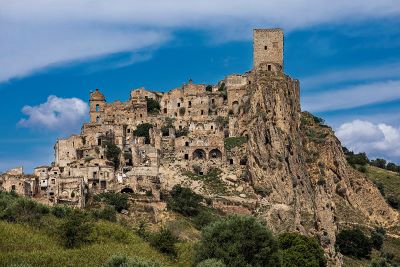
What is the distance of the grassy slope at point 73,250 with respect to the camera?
5516 centimetres

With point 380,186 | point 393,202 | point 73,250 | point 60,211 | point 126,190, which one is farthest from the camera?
point 380,186

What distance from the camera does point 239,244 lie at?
65938mm

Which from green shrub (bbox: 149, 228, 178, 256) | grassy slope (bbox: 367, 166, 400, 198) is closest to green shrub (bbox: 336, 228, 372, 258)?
grassy slope (bbox: 367, 166, 400, 198)

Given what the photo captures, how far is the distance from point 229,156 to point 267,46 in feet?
64.1

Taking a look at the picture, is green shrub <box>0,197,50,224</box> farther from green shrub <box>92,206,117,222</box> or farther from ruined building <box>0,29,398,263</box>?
ruined building <box>0,29,398,263</box>

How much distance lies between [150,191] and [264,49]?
31.4 meters

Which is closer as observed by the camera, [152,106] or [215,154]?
[215,154]

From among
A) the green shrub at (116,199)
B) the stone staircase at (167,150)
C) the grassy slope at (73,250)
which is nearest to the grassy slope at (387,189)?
the stone staircase at (167,150)

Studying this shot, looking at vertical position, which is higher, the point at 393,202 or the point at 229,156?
the point at 229,156

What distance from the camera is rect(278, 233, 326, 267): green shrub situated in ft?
264

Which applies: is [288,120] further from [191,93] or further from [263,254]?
[263,254]

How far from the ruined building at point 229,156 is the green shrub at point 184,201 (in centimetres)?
190

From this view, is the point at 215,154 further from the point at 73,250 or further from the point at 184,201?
the point at 73,250

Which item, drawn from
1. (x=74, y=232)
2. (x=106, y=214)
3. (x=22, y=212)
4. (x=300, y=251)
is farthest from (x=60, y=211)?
(x=300, y=251)
